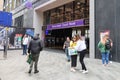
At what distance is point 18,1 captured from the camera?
116 feet

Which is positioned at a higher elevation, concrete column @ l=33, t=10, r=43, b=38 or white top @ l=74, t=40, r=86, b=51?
concrete column @ l=33, t=10, r=43, b=38

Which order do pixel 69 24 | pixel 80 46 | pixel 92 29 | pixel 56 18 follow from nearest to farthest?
pixel 80 46, pixel 92 29, pixel 69 24, pixel 56 18

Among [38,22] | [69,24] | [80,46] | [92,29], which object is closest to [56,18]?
[38,22]

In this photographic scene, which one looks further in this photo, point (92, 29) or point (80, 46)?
point (92, 29)

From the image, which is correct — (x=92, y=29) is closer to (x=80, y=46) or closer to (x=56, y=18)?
(x=80, y=46)

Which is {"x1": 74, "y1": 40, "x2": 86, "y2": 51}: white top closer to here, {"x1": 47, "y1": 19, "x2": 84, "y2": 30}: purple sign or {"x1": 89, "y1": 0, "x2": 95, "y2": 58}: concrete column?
{"x1": 89, "y1": 0, "x2": 95, "y2": 58}: concrete column

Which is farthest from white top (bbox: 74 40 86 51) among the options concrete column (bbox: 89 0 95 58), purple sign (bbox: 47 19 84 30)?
purple sign (bbox: 47 19 84 30)

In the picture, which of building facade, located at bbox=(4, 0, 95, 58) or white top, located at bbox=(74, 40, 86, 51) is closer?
white top, located at bbox=(74, 40, 86, 51)

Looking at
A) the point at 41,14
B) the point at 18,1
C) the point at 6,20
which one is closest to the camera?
the point at 6,20

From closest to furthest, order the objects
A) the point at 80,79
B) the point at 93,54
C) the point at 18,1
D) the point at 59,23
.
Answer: the point at 80,79 < the point at 93,54 < the point at 59,23 < the point at 18,1

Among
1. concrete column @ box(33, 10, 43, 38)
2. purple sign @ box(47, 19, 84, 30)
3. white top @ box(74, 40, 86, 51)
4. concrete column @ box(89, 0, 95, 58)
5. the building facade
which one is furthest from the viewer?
concrete column @ box(33, 10, 43, 38)

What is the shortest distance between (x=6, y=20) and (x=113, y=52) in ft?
28.5

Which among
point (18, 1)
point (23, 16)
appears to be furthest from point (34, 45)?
point (18, 1)

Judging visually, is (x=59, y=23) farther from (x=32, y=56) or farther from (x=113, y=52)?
(x=32, y=56)
